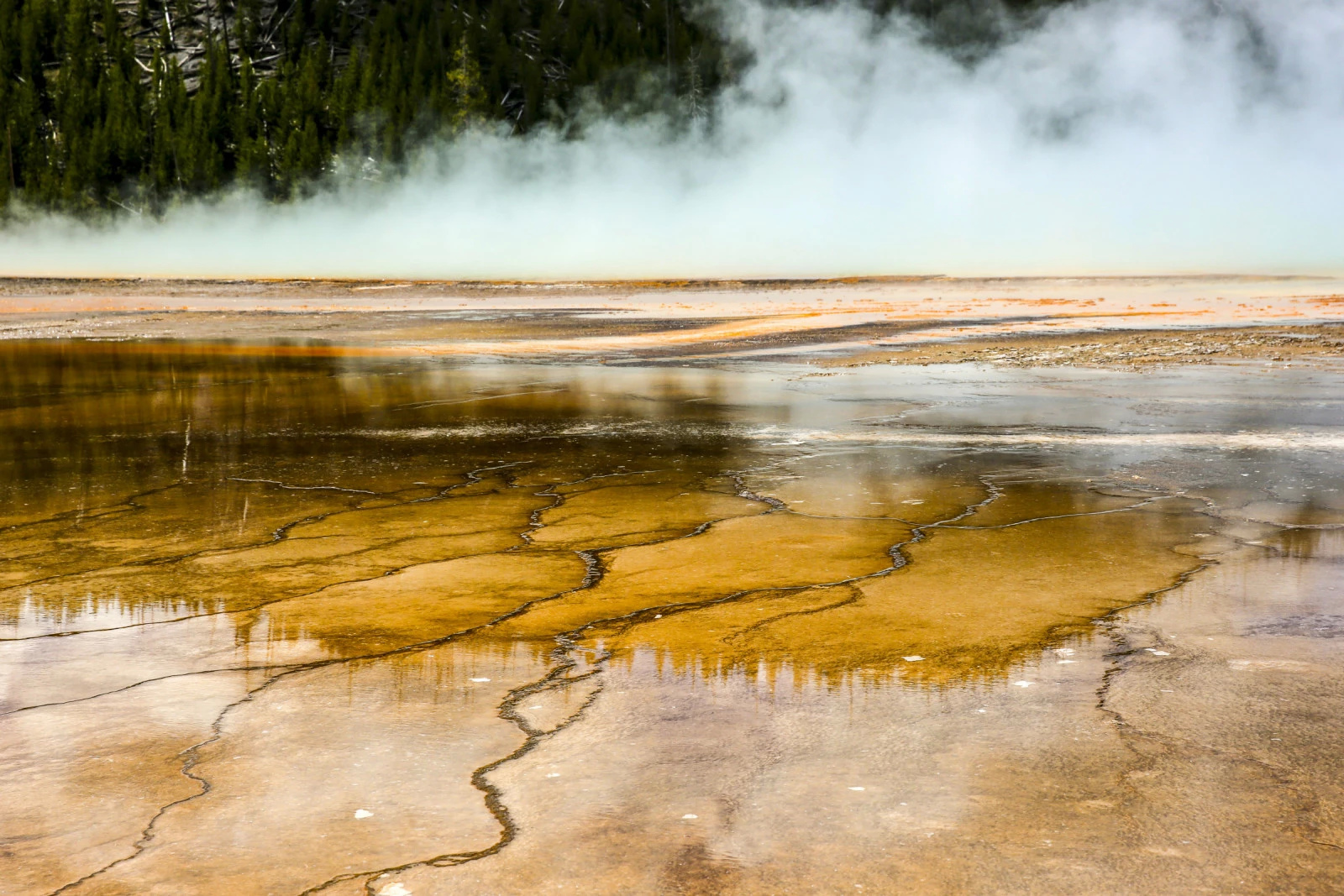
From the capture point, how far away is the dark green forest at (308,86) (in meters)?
61.3

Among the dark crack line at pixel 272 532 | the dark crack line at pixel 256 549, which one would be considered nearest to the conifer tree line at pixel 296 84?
the dark crack line at pixel 272 532

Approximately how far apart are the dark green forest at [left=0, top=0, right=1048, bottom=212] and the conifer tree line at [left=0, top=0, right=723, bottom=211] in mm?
97

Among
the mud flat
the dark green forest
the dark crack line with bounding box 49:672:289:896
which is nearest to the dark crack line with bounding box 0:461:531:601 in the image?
the dark crack line with bounding box 49:672:289:896

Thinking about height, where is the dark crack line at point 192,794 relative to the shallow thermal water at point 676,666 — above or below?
below

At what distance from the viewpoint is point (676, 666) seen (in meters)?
3.84

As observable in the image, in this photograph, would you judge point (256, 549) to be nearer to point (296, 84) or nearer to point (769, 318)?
point (769, 318)

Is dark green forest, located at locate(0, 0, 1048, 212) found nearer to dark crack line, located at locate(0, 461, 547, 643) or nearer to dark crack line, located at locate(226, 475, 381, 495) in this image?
dark crack line, located at locate(226, 475, 381, 495)

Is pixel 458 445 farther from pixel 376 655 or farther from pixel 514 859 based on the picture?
pixel 514 859

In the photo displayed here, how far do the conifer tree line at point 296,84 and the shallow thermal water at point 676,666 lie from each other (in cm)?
5453

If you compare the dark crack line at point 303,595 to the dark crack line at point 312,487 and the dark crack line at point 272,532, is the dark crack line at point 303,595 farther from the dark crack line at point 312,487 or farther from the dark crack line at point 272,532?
the dark crack line at point 312,487

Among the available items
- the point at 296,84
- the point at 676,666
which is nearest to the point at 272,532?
the point at 676,666

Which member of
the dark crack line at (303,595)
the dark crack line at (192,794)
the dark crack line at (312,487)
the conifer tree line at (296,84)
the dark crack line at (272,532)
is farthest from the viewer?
the conifer tree line at (296,84)

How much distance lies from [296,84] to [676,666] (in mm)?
67163

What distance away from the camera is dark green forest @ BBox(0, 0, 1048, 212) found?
61.3 m
